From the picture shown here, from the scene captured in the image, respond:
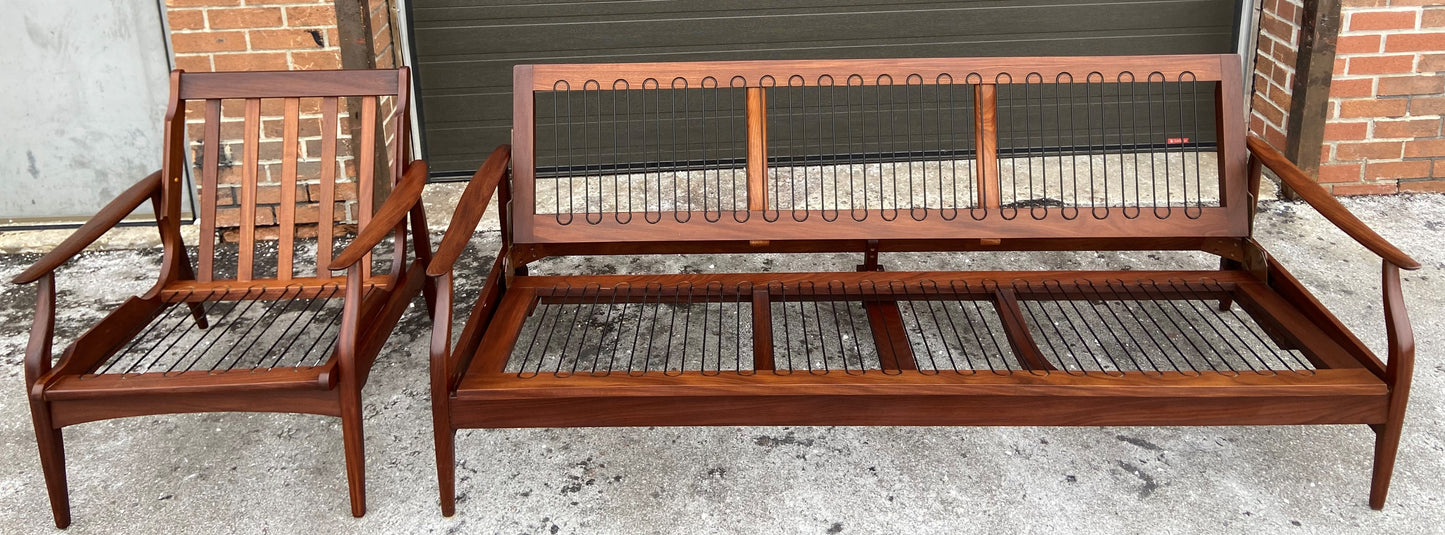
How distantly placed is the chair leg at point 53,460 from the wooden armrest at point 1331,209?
272 cm

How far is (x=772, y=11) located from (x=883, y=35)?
1.56 feet

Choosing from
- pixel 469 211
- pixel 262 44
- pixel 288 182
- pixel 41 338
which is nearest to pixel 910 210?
pixel 469 211

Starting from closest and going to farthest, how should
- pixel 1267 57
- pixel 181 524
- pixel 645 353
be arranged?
pixel 181 524 → pixel 645 353 → pixel 1267 57

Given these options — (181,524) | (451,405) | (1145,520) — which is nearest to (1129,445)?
(1145,520)

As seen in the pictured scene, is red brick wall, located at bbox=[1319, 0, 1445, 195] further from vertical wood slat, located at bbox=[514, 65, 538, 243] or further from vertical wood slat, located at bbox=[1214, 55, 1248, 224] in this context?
vertical wood slat, located at bbox=[514, 65, 538, 243]

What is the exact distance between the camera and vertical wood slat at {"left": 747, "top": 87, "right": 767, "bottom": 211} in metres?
2.83

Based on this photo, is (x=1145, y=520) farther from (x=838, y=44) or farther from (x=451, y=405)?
(x=838, y=44)

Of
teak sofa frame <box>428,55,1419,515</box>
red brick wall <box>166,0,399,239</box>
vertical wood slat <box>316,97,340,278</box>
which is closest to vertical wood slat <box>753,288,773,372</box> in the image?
teak sofa frame <box>428,55,1419,515</box>

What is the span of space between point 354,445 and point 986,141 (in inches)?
66.1

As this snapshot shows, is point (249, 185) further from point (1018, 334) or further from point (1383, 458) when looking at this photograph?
point (1383, 458)

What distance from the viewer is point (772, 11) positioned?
4578 mm

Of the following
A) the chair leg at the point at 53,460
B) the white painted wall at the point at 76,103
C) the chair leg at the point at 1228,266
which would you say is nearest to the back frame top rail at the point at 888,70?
the chair leg at the point at 1228,266

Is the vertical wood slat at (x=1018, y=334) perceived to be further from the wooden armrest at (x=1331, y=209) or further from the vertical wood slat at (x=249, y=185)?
the vertical wood slat at (x=249, y=185)

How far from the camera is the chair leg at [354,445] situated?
2.33 m
